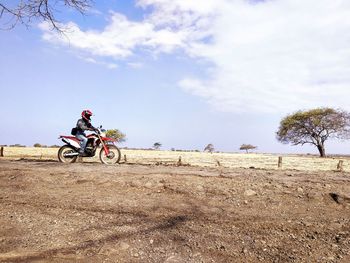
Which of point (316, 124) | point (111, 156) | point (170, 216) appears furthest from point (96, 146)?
point (316, 124)

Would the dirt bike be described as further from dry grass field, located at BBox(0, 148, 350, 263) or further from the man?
dry grass field, located at BBox(0, 148, 350, 263)

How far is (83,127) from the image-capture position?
13648mm

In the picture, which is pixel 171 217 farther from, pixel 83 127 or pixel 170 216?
pixel 83 127

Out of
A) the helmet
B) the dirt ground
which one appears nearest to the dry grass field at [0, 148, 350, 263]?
the dirt ground

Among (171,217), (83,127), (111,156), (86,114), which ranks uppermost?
(86,114)

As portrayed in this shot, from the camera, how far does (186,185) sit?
8.57 m

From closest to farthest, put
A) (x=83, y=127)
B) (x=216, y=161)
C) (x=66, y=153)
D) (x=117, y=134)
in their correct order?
1. (x=83, y=127)
2. (x=66, y=153)
3. (x=216, y=161)
4. (x=117, y=134)

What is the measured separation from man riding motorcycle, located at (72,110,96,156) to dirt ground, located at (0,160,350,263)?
400cm

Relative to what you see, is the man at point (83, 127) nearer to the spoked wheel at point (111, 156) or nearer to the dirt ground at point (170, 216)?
the spoked wheel at point (111, 156)

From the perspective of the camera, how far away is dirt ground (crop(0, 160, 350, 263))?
18.8 feet

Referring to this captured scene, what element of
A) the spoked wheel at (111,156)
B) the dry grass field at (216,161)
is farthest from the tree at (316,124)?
the spoked wheel at (111,156)

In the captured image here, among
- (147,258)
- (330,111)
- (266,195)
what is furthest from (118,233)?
(330,111)

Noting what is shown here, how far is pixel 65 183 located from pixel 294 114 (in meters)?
51.8

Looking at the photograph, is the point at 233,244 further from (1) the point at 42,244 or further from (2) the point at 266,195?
(1) the point at 42,244
